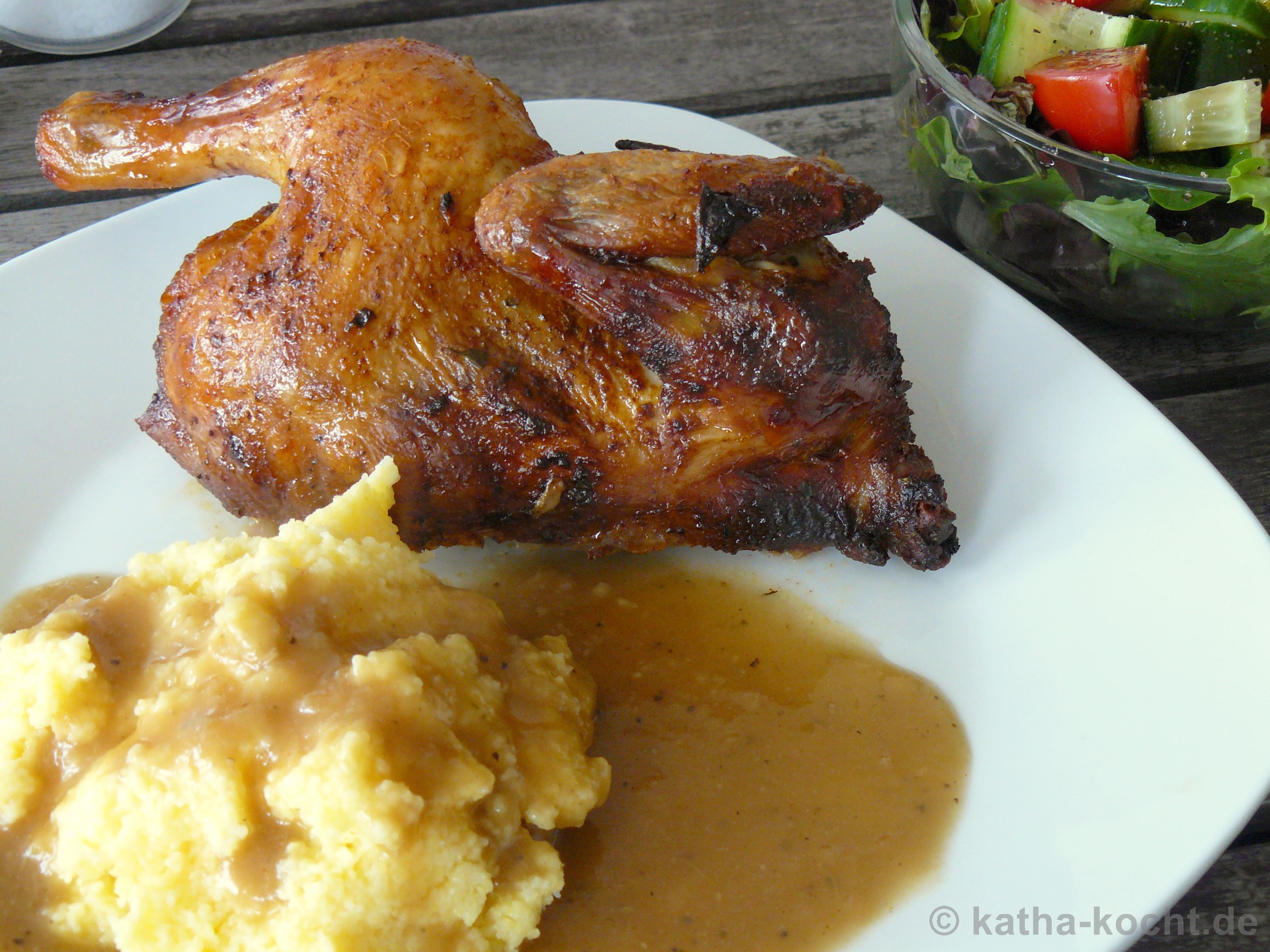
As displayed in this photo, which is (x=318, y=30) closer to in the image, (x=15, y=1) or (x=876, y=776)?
(x=15, y=1)

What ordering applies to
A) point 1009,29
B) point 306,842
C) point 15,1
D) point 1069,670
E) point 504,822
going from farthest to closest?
1. point 15,1
2. point 1009,29
3. point 1069,670
4. point 504,822
5. point 306,842

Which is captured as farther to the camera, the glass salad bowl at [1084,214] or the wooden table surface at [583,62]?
the wooden table surface at [583,62]

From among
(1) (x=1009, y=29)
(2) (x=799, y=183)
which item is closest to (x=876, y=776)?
(2) (x=799, y=183)

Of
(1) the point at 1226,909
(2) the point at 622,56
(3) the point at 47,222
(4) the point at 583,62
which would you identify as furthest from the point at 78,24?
(1) the point at 1226,909

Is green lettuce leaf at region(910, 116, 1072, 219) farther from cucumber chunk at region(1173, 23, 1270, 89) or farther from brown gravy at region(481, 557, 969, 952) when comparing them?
brown gravy at region(481, 557, 969, 952)

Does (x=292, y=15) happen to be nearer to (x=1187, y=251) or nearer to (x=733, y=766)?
(x=1187, y=251)

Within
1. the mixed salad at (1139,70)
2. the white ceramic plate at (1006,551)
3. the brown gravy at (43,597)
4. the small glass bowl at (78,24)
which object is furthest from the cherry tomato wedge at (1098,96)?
the small glass bowl at (78,24)

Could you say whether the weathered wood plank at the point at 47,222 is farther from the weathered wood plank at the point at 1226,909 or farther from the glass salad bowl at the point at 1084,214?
the weathered wood plank at the point at 1226,909
